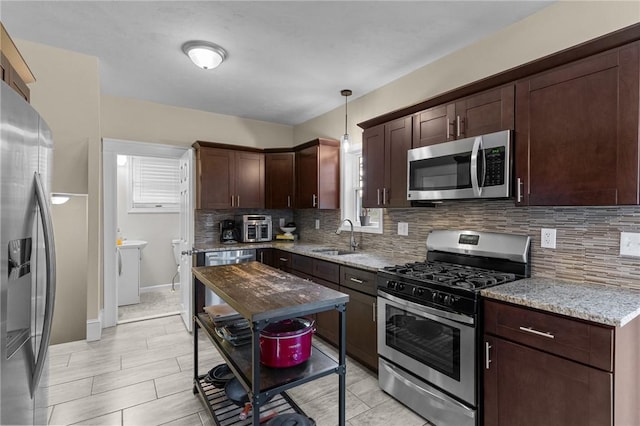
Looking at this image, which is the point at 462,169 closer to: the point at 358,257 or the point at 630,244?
the point at 630,244

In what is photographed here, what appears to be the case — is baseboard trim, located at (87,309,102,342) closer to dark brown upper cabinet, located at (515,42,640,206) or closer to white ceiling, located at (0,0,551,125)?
white ceiling, located at (0,0,551,125)

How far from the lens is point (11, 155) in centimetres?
108

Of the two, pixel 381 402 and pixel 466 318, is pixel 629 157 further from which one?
pixel 381 402

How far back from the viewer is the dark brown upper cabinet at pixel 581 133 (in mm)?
1593

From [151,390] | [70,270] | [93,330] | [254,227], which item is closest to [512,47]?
[254,227]

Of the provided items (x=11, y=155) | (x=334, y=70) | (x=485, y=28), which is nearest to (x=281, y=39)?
(x=334, y=70)

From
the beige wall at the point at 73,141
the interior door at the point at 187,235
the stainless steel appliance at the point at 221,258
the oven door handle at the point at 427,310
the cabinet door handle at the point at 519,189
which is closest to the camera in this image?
the oven door handle at the point at 427,310

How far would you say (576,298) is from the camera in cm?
164

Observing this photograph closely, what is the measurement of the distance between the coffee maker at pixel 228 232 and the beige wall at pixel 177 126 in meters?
1.15

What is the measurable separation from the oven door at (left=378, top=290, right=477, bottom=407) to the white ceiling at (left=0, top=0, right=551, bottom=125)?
6.50 feet

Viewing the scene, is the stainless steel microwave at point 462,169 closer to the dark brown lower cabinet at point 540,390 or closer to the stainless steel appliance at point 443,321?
the stainless steel appliance at point 443,321

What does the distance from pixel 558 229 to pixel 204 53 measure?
9.46 feet

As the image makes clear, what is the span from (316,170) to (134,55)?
2148mm

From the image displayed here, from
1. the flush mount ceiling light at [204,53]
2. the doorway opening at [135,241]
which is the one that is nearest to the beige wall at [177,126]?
the doorway opening at [135,241]
